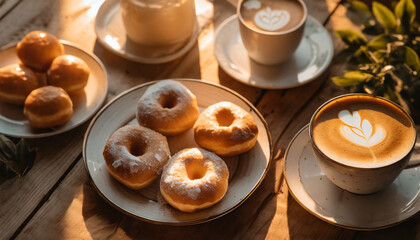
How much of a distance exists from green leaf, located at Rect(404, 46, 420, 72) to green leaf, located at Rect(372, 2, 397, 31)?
0.15m

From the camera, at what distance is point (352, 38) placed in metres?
1.32

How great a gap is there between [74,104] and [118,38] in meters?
0.30

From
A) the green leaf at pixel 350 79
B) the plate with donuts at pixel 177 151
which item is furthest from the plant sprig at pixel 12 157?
the green leaf at pixel 350 79

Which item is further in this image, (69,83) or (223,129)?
(69,83)

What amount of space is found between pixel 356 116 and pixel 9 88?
2.95 ft

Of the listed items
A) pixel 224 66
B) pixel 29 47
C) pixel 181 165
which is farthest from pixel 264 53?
pixel 29 47

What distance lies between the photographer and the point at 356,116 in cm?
102

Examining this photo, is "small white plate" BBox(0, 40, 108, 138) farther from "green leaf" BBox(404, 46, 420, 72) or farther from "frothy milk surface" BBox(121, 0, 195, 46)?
"green leaf" BBox(404, 46, 420, 72)

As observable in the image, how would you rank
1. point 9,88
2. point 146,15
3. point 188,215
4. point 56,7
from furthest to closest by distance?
point 56,7 < point 146,15 < point 9,88 < point 188,215

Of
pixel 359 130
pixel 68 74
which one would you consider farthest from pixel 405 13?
pixel 68 74

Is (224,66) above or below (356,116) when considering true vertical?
below

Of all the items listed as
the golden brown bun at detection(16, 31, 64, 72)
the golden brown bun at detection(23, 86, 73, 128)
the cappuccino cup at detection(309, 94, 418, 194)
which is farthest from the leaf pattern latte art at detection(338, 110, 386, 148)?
the golden brown bun at detection(16, 31, 64, 72)

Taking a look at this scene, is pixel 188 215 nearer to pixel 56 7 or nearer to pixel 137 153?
pixel 137 153

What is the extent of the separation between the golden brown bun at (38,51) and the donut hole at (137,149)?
41 cm
